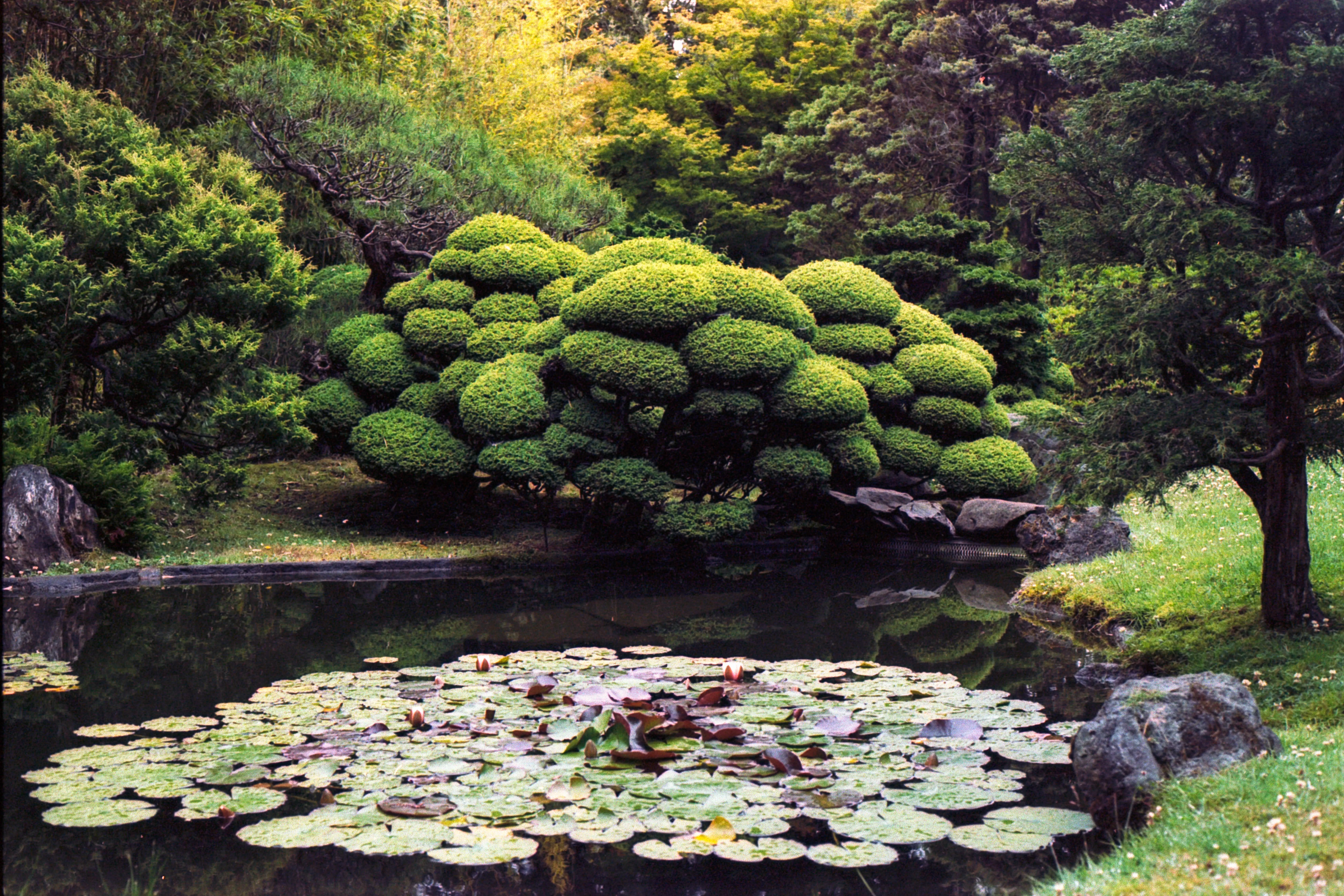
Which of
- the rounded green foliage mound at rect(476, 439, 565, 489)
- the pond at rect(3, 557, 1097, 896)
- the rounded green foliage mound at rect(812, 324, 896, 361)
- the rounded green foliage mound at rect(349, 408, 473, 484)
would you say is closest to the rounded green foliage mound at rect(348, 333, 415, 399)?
the rounded green foliage mound at rect(349, 408, 473, 484)

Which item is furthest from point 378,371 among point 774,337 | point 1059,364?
point 1059,364

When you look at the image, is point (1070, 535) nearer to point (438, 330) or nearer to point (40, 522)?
point (438, 330)

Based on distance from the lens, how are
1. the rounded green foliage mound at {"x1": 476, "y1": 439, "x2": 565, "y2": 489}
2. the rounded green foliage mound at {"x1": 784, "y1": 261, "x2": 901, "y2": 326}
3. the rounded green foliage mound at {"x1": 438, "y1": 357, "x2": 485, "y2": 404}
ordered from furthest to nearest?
Result: the rounded green foliage mound at {"x1": 784, "y1": 261, "x2": 901, "y2": 326} → the rounded green foliage mound at {"x1": 438, "y1": 357, "x2": 485, "y2": 404} → the rounded green foliage mound at {"x1": 476, "y1": 439, "x2": 565, "y2": 489}

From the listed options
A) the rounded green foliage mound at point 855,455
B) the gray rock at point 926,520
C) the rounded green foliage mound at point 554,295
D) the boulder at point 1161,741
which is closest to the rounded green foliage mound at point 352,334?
the rounded green foliage mound at point 554,295

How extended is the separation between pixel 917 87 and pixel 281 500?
1500cm

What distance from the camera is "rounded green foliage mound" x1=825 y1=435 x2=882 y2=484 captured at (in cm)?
1245

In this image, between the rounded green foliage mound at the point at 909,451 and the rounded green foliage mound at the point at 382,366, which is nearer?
the rounded green foliage mound at the point at 382,366

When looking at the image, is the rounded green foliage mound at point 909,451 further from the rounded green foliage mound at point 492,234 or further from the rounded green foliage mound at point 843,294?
the rounded green foliage mound at point 492,234

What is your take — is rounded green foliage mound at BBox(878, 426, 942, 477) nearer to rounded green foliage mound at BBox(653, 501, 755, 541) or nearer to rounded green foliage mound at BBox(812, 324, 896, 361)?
rounded green foliage mound at BBox(812, 324, 896, 361)

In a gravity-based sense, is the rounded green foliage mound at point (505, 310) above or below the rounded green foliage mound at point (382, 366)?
above

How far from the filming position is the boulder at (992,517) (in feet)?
41.7

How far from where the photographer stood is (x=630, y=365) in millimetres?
10938

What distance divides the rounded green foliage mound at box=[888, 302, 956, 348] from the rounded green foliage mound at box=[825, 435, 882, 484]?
5.89ft

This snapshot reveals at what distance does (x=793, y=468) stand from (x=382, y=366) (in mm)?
5156
